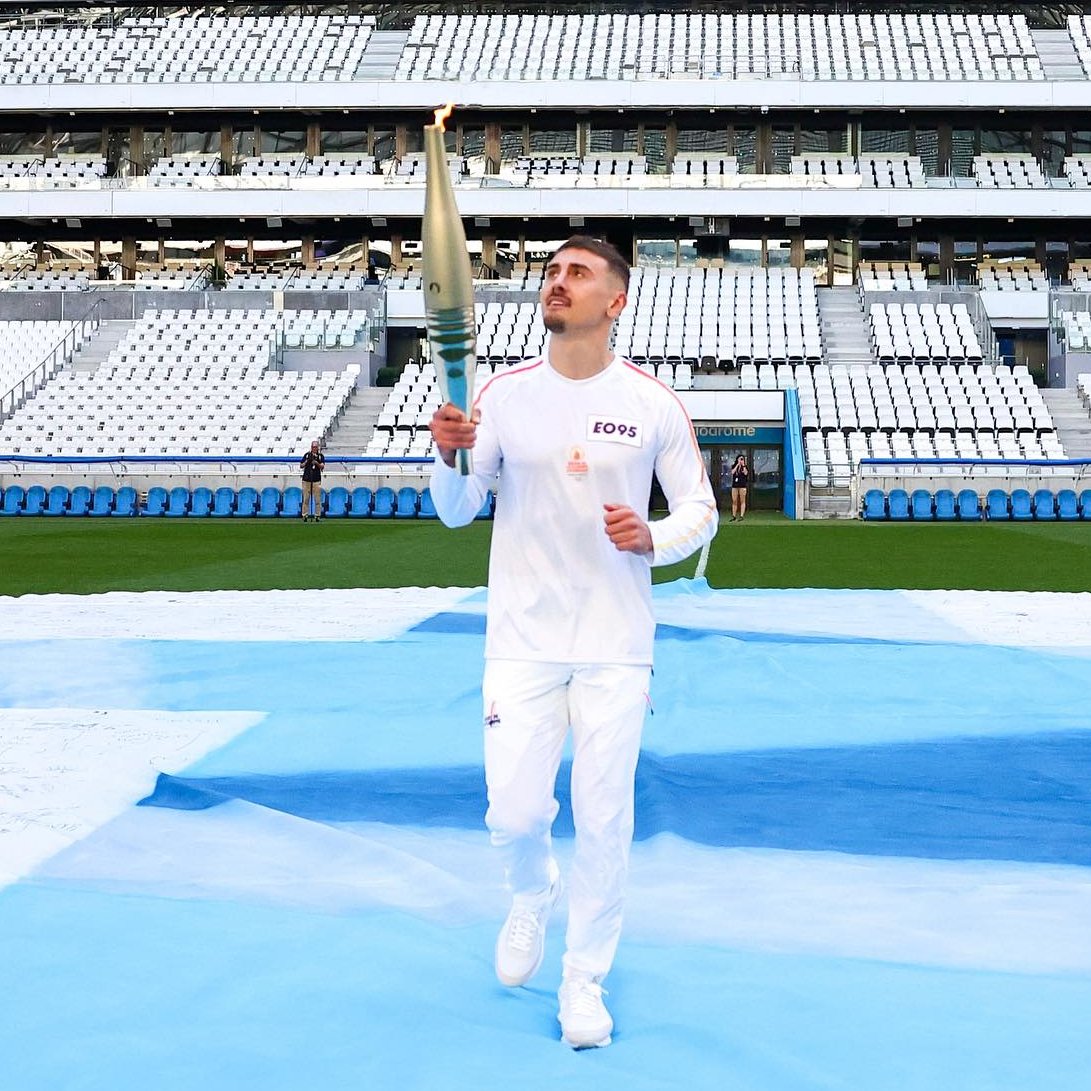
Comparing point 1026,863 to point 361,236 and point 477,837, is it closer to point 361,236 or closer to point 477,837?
point 477,837

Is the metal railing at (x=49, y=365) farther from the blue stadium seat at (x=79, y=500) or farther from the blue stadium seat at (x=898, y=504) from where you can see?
the blue stadium seat at (x=898, y=504)

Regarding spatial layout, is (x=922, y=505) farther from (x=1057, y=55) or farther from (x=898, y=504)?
(x=1057, y=55)

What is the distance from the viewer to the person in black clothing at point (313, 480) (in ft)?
101

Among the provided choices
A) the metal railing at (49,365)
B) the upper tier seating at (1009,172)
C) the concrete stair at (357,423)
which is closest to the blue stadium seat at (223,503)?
the concrete stair at (357,423)

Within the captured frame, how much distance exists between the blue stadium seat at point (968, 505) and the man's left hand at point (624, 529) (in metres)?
30.4

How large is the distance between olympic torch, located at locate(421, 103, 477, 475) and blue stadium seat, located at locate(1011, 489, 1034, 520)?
3124 centimetres

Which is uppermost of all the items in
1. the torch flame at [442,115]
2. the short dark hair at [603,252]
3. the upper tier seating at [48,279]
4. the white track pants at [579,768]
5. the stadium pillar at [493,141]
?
the stadium pillar at [493,141]

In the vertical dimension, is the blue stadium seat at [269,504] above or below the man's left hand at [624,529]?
below

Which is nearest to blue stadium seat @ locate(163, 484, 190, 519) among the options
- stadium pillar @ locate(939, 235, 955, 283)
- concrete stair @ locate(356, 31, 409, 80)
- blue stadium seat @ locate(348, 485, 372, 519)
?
blue stadium seat @ locate(348, 485, 372, 519)

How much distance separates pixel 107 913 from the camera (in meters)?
4.59

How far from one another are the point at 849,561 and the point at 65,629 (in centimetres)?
1209

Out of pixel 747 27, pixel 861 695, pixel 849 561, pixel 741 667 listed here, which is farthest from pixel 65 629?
pixel 747 27

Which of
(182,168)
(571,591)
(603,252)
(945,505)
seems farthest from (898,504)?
(182,168)

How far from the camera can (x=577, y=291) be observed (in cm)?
397
